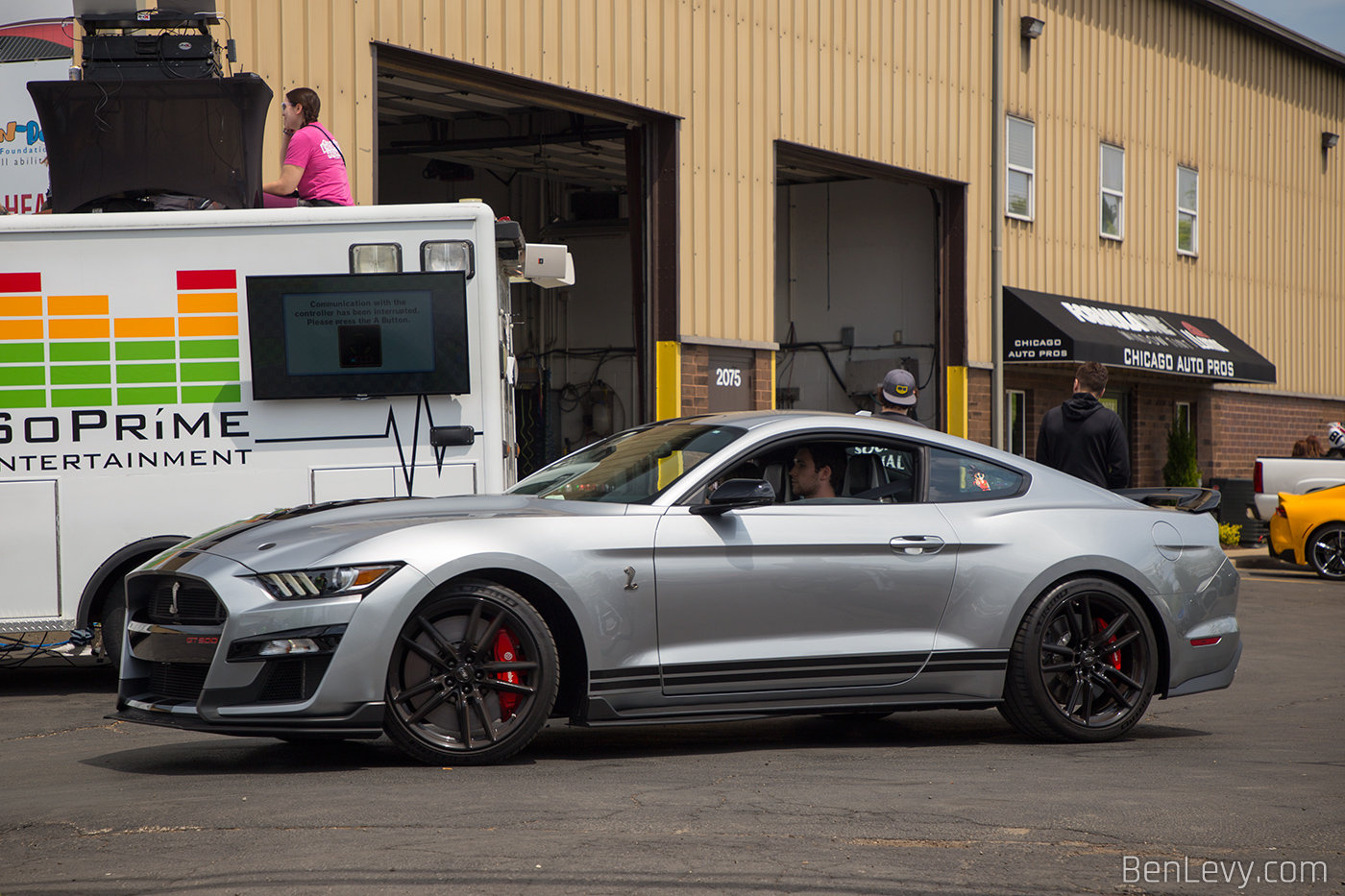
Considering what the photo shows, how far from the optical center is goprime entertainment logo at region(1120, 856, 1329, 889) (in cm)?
400

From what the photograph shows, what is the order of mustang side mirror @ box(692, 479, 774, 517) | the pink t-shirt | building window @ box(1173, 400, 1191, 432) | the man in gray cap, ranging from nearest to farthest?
mustang side mirror @ box(692, 479, 774, 517)
the man in gray cap
the pink t-shirt
building window @ box(1173, 400, 1191, 432)

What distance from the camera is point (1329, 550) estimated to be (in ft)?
59.7

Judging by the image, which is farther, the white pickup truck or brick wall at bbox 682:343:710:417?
the white pickup truck

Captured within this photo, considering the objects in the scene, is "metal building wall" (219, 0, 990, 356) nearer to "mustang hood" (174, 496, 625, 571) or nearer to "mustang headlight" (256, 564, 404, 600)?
"mustang hood" (174, 496, 625, 571)

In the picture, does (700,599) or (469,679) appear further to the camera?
(700,599)

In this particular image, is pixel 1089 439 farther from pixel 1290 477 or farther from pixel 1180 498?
pixel 1290 477

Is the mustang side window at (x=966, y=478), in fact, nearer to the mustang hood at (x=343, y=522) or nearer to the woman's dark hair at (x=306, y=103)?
the mustang hood at (x=343, y=522)

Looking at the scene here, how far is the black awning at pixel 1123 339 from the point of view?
840 inches

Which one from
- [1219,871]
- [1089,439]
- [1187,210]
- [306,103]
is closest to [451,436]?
[306,103]

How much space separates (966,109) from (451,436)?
14.7 metres

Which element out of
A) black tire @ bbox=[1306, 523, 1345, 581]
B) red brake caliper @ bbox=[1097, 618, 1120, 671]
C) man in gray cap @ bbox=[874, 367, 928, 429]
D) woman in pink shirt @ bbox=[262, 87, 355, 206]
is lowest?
black tire @ bbox=[1306, 523, 1345, 581]

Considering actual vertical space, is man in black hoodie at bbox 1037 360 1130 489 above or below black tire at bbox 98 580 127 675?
above

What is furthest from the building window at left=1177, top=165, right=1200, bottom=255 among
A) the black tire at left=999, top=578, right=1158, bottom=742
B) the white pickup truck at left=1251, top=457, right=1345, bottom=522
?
the black tire at left=999, top=578, right=1158, bottom=742

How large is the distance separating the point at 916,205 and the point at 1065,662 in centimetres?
1678
